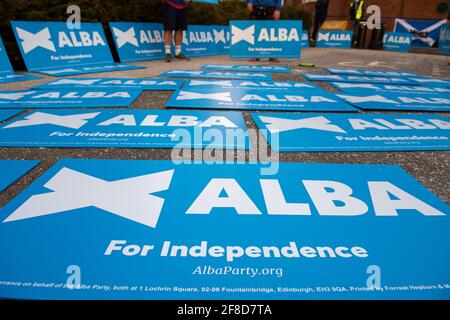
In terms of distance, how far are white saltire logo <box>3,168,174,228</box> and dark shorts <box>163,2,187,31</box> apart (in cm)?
410

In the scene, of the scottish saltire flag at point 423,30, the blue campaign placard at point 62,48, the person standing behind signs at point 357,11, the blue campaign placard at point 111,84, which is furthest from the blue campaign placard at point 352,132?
the scottish saltire flag at point 423,30

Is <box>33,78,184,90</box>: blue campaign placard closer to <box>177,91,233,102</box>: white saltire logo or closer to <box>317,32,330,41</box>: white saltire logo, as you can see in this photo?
<box>177,91,233,102</box>: white saltire logo

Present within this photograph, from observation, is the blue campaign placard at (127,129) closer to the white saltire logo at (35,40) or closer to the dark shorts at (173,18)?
the white saltire logo at (35,40)

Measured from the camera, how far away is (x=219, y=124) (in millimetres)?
1896

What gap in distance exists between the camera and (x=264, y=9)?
5.38m

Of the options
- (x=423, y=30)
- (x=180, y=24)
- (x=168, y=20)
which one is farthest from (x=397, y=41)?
(x=168, y=20)

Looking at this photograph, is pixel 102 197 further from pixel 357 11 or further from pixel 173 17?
pixel 357 11

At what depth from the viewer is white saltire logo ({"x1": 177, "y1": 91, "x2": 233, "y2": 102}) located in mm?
2514

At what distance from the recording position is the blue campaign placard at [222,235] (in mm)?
706

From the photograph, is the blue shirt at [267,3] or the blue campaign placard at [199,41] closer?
the blue shirt at [267,3]

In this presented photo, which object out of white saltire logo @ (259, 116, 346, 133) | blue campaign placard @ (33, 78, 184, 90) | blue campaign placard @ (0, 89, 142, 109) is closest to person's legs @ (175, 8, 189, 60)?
blue campaign placard @ (33, 78, 184, 90)

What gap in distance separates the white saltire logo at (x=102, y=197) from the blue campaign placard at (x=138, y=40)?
4124 millimetres

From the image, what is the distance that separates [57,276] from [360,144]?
1520mm

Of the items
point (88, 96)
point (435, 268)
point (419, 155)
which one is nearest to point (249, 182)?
point (435, 268)
